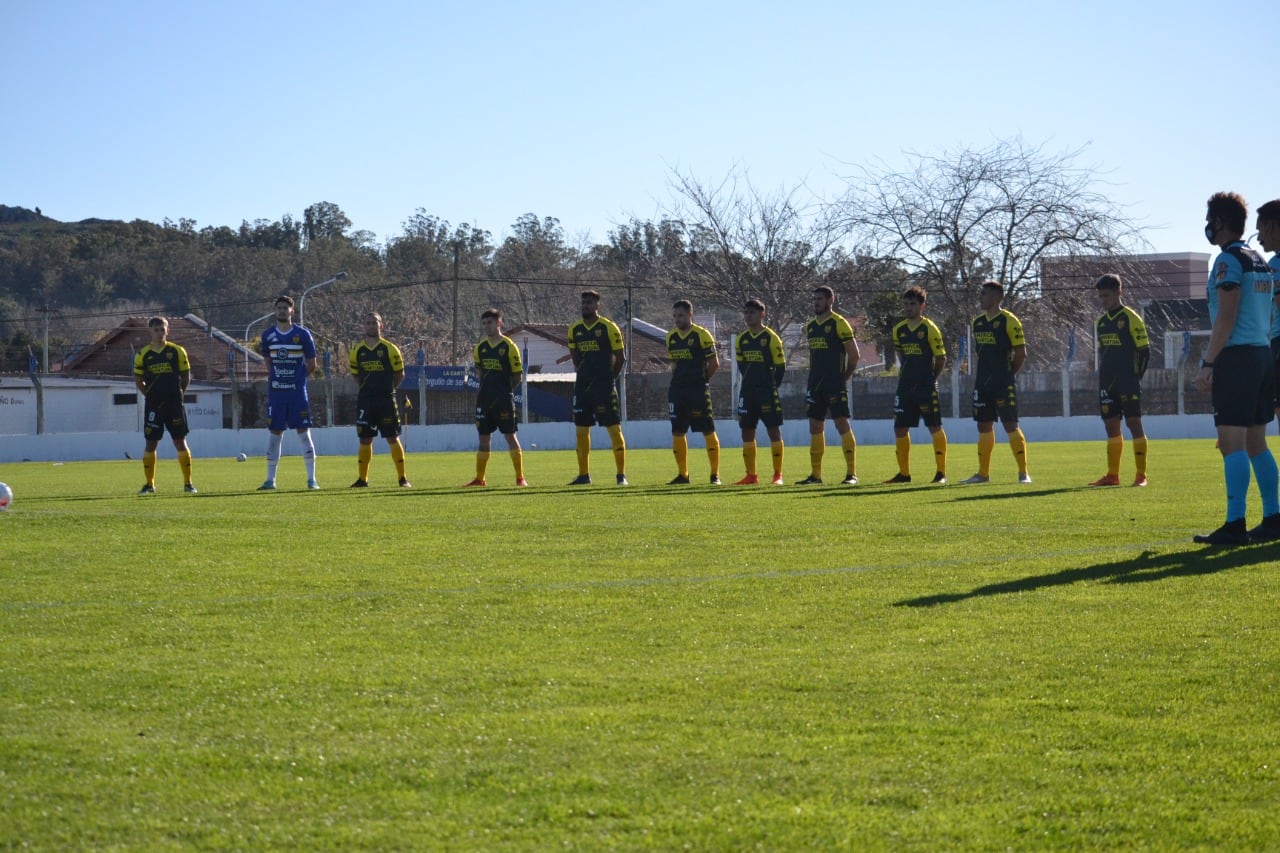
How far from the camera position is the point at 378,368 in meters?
16.8

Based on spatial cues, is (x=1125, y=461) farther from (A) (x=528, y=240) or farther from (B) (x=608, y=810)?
(A) (x=528, y=240)

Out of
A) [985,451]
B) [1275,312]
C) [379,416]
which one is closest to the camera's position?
[1275,312]

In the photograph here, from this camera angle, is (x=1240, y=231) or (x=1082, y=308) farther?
(x=1082, y=308)

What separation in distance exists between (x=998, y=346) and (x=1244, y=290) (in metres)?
6.82

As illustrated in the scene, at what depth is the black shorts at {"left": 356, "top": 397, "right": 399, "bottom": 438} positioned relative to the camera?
54.9ft

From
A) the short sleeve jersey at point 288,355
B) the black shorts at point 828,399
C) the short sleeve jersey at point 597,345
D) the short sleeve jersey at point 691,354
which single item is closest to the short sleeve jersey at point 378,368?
the short sleeve jersey at point 288,355

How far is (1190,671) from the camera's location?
4.64 metres

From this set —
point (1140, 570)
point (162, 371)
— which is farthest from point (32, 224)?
point (1140, 570)

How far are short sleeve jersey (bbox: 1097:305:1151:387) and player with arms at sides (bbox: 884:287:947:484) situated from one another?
5.54 feet

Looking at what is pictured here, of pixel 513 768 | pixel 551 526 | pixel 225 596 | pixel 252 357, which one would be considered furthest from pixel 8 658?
pixel 252 357

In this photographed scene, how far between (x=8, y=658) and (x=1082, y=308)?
45.7 m

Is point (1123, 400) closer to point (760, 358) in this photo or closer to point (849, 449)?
point (849, 449)

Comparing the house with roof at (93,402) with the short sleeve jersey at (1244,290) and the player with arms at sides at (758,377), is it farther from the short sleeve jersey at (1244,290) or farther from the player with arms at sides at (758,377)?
the short sleeve jersey at (1244,290)

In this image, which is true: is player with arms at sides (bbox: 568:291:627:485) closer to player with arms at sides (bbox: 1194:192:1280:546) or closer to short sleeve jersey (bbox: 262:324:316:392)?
short sleeve jersey (bbox: 262:324:316:392)
